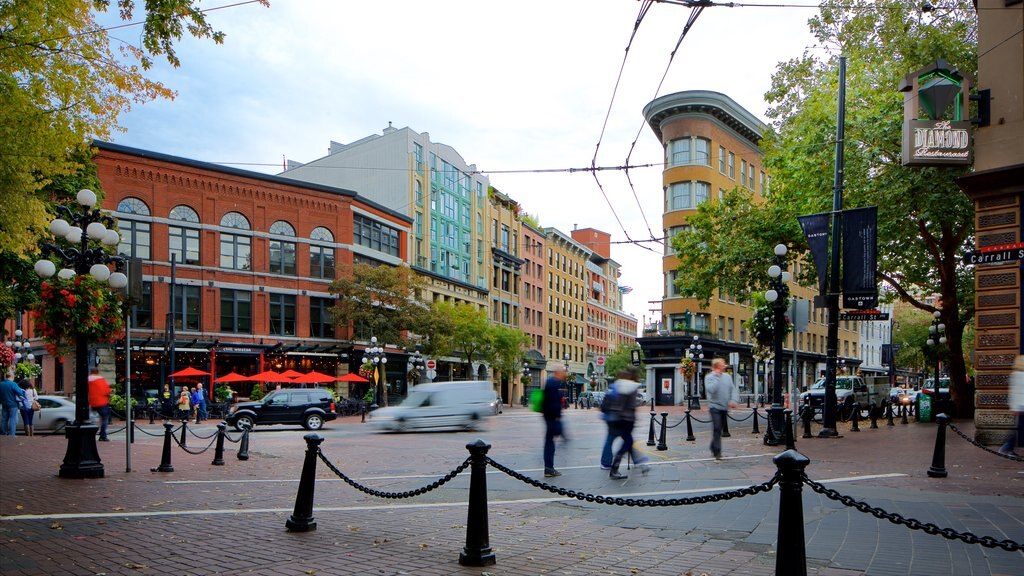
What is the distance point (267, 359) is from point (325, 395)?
20.9 meters

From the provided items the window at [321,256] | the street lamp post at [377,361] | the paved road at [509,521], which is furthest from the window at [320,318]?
the paved road at [509,521]

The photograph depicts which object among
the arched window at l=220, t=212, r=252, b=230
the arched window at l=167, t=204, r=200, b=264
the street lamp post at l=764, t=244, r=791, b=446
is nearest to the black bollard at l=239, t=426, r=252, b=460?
the street lamp post at l=764, t=244, r=791, b=446

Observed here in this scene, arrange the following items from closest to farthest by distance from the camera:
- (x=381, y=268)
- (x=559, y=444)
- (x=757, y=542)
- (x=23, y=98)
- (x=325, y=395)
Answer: (x=757, y=542) < (x=23, y=98) < (x=559, y=444) < (x=325, y=395) < (x=381, y=268)

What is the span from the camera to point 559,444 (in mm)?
18438

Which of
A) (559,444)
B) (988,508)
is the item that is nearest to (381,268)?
(559,444)

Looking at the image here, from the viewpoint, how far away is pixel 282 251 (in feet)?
159

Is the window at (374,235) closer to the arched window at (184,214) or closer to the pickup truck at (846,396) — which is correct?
the arched window at (184,214)

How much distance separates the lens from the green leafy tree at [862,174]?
21781 millimetres

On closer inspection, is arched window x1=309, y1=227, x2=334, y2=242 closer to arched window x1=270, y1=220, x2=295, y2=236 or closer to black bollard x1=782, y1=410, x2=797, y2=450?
arched window x1=270, y1=220, x2=295, y2=236

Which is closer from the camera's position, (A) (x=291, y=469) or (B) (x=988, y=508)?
(B) (x=988, y=508)

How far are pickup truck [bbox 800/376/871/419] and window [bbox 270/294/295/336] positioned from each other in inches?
1222

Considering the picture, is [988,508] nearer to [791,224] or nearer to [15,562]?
[15,562]

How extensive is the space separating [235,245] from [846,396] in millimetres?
34832

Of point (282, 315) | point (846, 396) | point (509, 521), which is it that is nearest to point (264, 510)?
point (509, 521)
